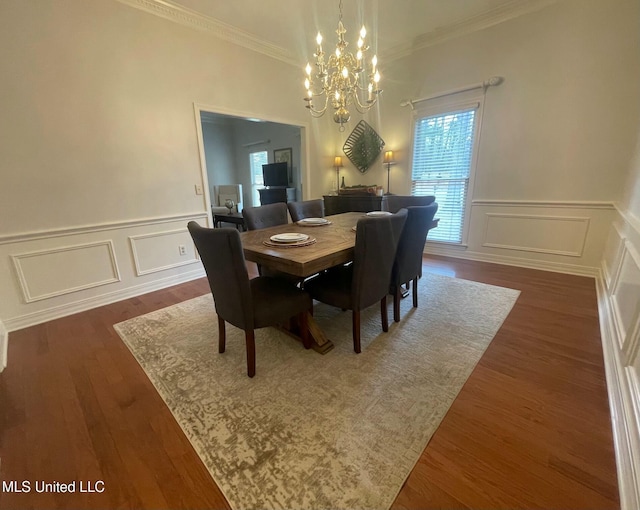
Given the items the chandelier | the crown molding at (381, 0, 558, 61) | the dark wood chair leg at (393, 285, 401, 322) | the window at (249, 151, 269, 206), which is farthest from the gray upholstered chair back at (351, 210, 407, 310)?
the window at (249, 151, 269, 206)

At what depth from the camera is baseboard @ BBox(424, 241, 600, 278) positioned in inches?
123

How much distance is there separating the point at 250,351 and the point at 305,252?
2.26 feet

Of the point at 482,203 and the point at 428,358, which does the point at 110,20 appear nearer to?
the point at 428,358

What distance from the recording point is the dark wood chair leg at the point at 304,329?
186 cm

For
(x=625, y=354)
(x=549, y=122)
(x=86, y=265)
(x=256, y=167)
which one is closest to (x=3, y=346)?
(x=86, y=265)

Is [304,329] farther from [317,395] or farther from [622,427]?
[622,427]

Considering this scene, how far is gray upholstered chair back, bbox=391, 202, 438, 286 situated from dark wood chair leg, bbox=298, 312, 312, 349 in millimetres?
785

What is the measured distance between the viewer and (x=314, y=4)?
2777 millimetres

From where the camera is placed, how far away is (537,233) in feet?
10.9

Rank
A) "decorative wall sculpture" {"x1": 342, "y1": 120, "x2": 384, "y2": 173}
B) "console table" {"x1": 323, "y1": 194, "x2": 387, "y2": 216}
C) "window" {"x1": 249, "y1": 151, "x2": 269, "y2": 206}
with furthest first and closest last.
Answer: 1. "window" {"x1": 249, "y1": 151, "x2": 269, "y2": 206}
2. "decorative wall sculpture" {"x1": 342, "y1": 120, "x2": 384, "y2": 173}
3. "console table" {"x1": 323, "y1": 194, "x2": 387, "y2": 216}

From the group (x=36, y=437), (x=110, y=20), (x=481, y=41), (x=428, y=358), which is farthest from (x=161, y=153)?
(x=481, y=41)

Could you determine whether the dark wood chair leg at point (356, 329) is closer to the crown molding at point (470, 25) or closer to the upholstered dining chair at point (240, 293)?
the upholstered dining chair at point (240, 293)

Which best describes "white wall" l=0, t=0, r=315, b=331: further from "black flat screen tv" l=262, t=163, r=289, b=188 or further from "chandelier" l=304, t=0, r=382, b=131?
"black flat screen tv" l=262, t=163, r=289, b=188

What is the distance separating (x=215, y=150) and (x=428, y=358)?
7.64 metres
